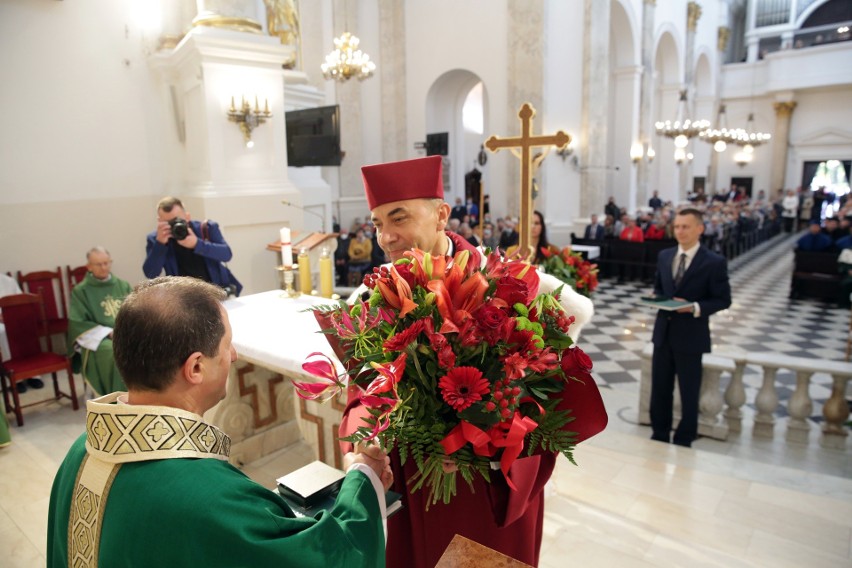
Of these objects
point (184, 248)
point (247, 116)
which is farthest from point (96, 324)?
point (247, 116)

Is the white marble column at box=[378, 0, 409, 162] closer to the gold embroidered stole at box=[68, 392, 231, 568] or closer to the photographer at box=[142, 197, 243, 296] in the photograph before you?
the photographer at box=[142, 197, 243, 296]

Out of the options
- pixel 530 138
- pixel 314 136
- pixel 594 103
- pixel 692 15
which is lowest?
pixel 530 138

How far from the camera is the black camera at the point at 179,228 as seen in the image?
4005mm

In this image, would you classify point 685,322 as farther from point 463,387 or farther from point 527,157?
point 463,387

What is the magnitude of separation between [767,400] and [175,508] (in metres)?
5.00

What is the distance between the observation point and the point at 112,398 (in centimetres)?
126

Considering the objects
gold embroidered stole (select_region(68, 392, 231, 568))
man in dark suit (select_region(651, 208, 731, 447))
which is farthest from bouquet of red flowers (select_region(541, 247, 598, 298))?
gold embroidered stole (select_region(68, 392, 231, 568))

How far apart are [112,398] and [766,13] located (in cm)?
3126

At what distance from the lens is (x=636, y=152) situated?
1688 cm

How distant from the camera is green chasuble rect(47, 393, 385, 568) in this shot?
3.45 ft

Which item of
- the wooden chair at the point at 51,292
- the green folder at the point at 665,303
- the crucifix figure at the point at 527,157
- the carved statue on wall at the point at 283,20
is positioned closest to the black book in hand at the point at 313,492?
the crucifix figure at the point at 527,157

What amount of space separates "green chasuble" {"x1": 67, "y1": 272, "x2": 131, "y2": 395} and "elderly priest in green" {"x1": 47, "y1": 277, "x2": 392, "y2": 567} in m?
3.57

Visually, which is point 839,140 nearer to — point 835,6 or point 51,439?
point 835,6

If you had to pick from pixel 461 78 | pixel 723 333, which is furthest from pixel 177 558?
pixel 461 78
